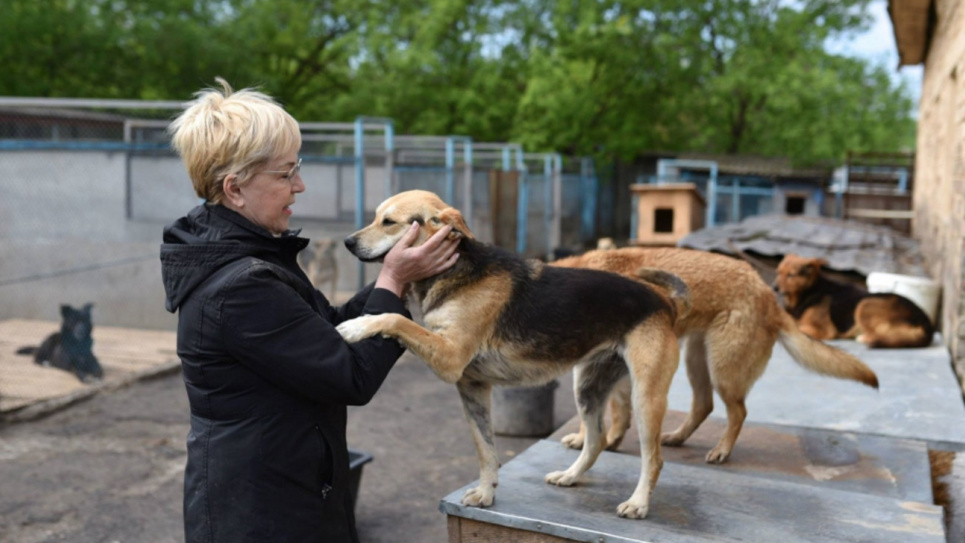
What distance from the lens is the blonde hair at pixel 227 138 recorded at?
2.10 m

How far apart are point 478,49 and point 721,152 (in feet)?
32.6

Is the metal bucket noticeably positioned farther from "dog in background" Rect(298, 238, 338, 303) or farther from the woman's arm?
"dog in background" Rect(298, 238, 338, 303)

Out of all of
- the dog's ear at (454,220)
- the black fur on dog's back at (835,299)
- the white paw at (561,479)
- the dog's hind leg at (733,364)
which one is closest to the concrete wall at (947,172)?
the black fur on dog's back at (835,299)

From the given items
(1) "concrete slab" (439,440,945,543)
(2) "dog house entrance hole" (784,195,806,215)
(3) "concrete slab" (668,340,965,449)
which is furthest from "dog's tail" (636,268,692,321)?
(2) "dog house entrance hole" (784,195,806,215)

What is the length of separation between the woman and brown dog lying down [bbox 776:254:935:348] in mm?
6538

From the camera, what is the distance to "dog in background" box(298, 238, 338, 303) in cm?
1115

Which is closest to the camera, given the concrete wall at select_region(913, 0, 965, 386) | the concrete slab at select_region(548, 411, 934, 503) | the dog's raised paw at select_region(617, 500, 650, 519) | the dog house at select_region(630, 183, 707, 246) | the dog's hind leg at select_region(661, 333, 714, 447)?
the dog's raised paw at select_region(617, 500, 650, 519)

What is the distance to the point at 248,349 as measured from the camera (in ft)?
6.73

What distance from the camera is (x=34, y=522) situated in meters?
4.75

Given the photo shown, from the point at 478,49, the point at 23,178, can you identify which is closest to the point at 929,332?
the point at 23,178

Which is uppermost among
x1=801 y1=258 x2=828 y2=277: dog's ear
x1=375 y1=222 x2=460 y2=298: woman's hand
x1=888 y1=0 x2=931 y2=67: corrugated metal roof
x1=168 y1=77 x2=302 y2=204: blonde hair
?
x1=888 y1=0 x2=931 y2=67: corrugated metal roof

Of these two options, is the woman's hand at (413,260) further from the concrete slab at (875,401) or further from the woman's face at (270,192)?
the concrete slab at (875,401)

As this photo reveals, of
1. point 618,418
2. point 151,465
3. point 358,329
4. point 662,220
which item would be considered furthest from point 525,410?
point 662,220

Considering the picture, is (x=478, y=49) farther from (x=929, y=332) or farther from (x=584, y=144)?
(x=929, y=332)
